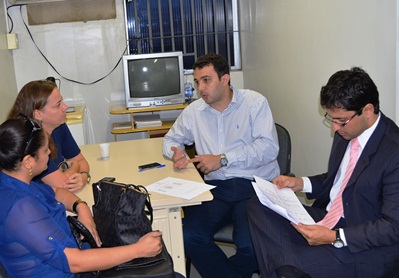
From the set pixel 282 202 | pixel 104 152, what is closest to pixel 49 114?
pixel 104 152

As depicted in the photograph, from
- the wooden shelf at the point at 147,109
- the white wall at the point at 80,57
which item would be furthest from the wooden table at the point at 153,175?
the white wall at the point at 80,57

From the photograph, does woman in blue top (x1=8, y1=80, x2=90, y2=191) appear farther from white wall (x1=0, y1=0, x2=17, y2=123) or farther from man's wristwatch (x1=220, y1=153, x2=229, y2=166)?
white wall (x1=0, y1=0, x2=17, y2=123)

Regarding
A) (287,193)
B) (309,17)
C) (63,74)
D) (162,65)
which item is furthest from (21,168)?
(63,74)

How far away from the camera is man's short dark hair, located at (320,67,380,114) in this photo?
1868mm

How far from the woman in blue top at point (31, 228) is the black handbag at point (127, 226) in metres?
0.05

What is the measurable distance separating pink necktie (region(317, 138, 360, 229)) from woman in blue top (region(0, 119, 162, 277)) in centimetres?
79

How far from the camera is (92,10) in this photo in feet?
17.1

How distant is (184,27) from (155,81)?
89 centimetres

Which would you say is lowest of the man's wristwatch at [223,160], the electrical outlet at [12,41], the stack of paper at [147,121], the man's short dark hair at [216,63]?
the stack of paper at [147,121]

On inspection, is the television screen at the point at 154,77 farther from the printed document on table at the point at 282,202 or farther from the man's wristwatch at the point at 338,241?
the man's wristwatch at the point at 338,241

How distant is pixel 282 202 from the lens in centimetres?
208

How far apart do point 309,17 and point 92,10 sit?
270 centimetres

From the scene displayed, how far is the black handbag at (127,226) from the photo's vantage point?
5.85 feet

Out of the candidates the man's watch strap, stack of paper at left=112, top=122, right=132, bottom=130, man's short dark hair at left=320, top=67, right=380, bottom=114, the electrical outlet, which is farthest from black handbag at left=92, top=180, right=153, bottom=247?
the electrical outlet
